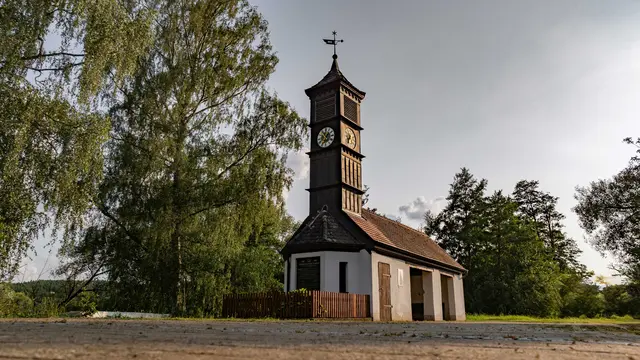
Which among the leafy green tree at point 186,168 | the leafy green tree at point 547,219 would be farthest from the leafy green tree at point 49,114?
the leafy green tree at point 547,219

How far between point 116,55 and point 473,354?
1202 cm

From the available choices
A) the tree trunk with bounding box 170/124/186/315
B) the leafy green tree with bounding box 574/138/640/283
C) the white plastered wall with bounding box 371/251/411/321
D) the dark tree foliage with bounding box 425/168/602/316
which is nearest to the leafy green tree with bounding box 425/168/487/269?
the dark tree foliage with bounding box 425/168/602/316

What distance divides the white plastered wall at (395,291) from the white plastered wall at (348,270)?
312 millimetres

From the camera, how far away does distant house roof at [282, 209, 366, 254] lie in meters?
18.8

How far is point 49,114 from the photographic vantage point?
11078 mm

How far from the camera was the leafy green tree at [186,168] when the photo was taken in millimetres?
17109

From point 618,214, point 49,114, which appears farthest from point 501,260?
point 49,114

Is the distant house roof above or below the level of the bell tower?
below

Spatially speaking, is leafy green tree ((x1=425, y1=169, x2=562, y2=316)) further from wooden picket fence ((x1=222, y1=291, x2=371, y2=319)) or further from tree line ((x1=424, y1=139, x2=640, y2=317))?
wooden picket fence ((x1=222, y1=291, x2=371, y2=319))

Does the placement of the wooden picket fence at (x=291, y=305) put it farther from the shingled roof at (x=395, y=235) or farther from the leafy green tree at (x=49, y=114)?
the leafy green tree at (x=49, y=114)

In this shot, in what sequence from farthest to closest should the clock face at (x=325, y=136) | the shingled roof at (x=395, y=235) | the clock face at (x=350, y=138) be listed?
the clock face at (x=350, y=138), the clock face at (x=325, y=136), the shingled roof at (x=395, y=235)

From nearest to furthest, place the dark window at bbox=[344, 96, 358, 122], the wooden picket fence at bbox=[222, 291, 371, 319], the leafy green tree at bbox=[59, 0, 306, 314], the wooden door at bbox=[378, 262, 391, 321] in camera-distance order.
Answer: the wooden picket fence at bbox=[222, 291, 371, 319]
the leafy green tree at bbox=[59, 0, 306, 314]
the wooden door at bbox=[378, 262, 391, 321]
the dark window at bbox=[344, 96, 358, 122]

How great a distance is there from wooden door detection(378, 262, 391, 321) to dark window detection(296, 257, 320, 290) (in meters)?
2.77

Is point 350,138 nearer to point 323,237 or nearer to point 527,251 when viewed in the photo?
point 323,237
